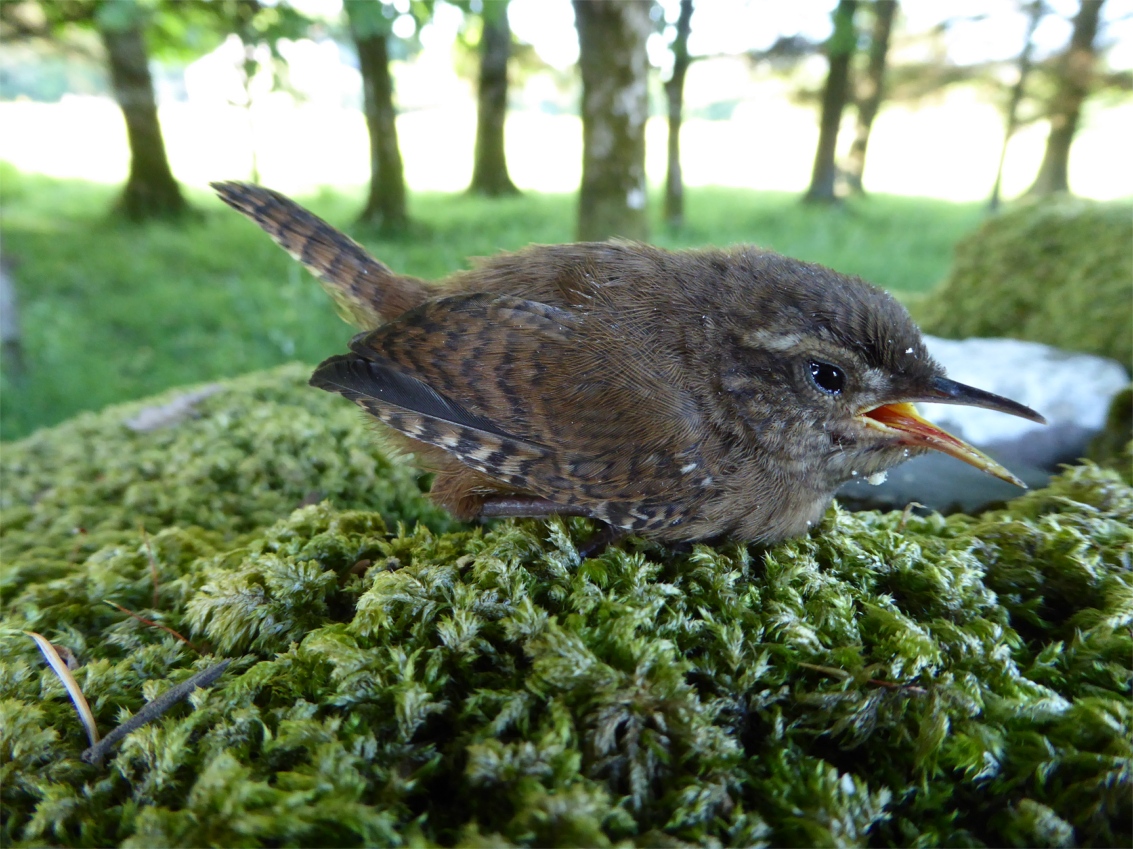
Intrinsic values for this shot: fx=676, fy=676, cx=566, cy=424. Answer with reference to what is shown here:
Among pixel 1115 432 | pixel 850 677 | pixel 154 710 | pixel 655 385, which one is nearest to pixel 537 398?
pixel 655 385

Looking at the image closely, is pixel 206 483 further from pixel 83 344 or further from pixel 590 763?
pixel 83 344

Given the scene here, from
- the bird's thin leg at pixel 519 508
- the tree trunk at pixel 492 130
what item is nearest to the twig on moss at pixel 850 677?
the bird's thin leg at pixel 519 508

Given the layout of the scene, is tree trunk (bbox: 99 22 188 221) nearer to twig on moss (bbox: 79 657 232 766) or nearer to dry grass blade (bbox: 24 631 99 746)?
dry grass blade (bbox: 24 631 99 746)

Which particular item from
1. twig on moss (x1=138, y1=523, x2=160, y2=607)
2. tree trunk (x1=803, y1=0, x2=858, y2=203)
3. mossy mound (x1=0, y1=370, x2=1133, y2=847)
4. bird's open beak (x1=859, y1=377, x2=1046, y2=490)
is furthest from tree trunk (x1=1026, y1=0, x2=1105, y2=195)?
twig on moss (x1=138, y1=523, x2=160, y2=607)

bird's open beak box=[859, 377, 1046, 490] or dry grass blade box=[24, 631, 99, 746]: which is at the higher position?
bird's open beak box=[859, 377, 1046, 490]

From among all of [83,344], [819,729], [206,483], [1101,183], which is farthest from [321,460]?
[1101,183]

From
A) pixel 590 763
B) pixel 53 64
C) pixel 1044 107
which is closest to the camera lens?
pixel 590 763

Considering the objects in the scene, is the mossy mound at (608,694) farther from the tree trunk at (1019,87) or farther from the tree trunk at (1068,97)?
the tree trunk at (1019,87)
